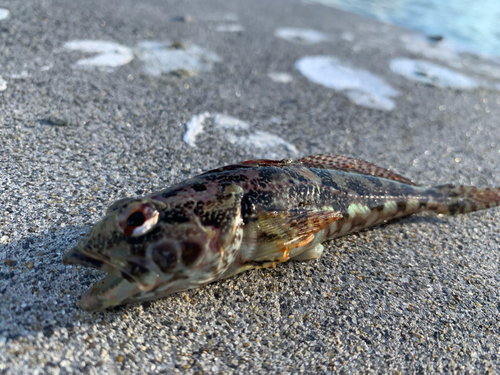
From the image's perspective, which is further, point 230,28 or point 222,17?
point 222,17

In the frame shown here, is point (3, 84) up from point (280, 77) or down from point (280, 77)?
up

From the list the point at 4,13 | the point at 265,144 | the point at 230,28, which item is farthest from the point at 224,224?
the point at 230,28

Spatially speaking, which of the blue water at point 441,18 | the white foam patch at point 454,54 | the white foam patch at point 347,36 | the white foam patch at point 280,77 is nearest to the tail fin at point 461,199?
the white foam patch at point 280,77

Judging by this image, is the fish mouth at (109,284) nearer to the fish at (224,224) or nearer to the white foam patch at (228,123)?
the fish at (224,224)

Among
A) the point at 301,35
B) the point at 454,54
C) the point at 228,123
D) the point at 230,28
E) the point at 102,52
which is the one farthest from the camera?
the point at 454,54

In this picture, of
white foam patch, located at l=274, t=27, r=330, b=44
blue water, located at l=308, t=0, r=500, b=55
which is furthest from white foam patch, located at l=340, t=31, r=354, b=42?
blue water, located at l=308, t=0, r=500, b=55

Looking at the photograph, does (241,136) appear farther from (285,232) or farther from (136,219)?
(136,219)

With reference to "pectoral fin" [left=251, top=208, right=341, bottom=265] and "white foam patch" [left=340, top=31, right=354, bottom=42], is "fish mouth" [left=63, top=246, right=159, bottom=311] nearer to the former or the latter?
"pectoral fin" [left=251, top=208, right=341, bottom=265]
